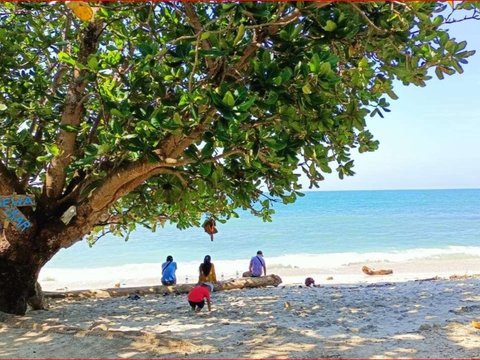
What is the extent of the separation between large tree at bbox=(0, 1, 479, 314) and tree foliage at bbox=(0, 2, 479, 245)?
2 cm

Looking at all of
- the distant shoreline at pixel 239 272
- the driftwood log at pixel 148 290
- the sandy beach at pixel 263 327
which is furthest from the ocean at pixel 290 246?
the sandy beach at pixel 263 327

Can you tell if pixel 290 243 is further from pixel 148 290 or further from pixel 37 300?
pixel 37 300

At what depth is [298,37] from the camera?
4.40 metres

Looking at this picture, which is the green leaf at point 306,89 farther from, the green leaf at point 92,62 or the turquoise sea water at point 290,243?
the turquoise sea water at point 290,243

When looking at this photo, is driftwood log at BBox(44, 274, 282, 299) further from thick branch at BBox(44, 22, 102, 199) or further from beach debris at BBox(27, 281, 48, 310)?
thick branch at BBox(44, 22, 102, 199)

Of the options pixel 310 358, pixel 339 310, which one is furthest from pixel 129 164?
pixel 339 310

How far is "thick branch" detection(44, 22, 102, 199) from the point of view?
6.30 metres

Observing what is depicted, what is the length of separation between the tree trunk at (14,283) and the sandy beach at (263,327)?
0.42m

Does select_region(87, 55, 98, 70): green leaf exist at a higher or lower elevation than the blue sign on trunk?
higher

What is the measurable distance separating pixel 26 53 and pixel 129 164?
99.7 inches

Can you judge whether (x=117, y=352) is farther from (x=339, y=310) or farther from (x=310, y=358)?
(x=339, y=310)

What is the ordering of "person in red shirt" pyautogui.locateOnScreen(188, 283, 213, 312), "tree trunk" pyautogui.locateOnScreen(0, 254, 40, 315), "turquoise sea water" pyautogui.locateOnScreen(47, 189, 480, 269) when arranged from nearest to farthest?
"tree trunk" pyautogui.locateOnScreen(0, 254, 40, 315)
"person in red shirt" pyautogui.locateOnScreen(188, 283, 213, 312)
"turquoise sea water" pyautogui.locateOnScreen(47, 189, 480, 269)

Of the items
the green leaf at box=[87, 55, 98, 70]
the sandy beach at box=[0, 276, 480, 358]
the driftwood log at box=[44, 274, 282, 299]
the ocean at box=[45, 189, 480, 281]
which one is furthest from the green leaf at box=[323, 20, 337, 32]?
the ocean at box=[45, 189, 480, 281]

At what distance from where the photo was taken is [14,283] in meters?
6.67
